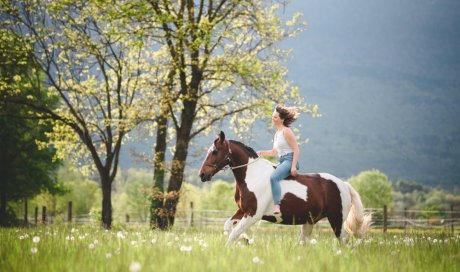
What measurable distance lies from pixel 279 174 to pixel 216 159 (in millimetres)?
1166

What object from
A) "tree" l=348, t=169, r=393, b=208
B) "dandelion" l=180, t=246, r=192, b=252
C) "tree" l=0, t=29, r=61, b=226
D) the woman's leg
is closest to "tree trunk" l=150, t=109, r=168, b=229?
"tree" l=0, t=29, r=61, b=226

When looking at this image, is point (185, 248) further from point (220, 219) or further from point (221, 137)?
point (220, 219)

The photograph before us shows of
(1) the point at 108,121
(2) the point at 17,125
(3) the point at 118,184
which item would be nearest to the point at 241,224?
(1) the point at 108,121

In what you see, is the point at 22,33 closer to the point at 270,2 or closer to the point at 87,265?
the point at 270,2

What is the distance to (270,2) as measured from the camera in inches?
826

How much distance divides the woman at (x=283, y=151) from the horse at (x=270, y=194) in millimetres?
156

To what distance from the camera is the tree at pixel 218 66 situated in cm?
1780

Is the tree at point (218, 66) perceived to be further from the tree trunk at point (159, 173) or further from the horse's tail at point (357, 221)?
the horse's tail at point (357, 221)

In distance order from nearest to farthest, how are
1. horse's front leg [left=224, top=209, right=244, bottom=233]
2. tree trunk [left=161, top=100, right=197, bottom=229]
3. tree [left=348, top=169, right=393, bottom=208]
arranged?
horse's front leg [left=224, top=209, right=244, bottom=233] → tree trunk [left=161, top=100, right=197, bottom=229] → tree [left=348, top=169, right=393, bottom=208]

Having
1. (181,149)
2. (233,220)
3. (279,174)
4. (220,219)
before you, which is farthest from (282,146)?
(220,219)

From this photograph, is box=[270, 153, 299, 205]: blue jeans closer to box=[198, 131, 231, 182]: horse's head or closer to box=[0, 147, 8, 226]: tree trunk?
box=[198, 131, 231, 182]: horse's head

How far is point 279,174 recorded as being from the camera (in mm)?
8070

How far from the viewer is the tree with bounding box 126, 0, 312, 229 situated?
1780 centimetres

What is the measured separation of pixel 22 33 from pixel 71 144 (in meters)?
5.40
